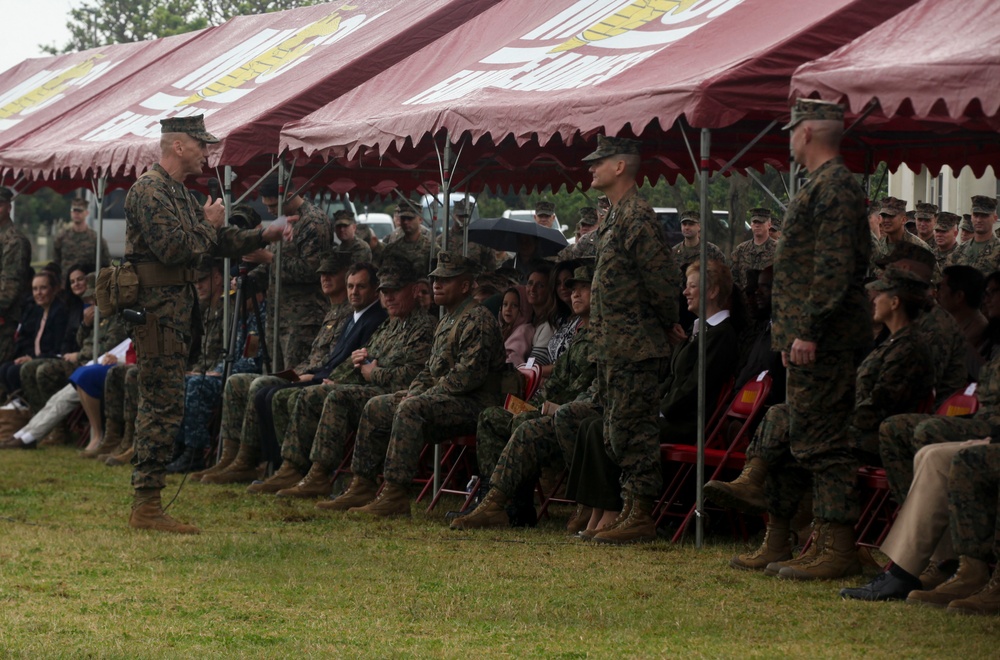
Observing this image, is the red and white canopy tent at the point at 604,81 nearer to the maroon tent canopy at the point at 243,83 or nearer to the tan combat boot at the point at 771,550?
the tan combat boot at the point at 771,550

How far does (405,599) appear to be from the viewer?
648 centimetres

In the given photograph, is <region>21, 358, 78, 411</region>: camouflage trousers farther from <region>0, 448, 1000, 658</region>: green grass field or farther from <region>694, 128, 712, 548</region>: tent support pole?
<region>694, 128, 712, 548</region>: tent support pole

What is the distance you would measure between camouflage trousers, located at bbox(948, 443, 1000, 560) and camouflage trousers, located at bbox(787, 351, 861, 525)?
0.75 metres

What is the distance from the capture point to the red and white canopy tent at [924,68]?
6004 mm

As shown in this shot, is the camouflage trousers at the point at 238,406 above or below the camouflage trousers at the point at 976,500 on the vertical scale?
below

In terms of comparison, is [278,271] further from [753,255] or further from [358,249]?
[753,255]

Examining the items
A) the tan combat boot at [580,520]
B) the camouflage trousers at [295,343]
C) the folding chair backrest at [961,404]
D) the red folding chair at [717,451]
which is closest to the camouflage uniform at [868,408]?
the folding chair backrest at [961,404]

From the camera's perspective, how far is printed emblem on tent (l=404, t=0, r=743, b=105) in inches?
336

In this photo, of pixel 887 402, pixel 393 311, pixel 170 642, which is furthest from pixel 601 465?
pixel 170 642

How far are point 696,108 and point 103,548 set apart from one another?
12.5 feet

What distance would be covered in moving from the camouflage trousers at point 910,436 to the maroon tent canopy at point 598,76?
1.74 meters

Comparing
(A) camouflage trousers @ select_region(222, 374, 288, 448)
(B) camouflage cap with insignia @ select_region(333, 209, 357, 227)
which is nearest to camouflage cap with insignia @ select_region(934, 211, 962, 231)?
(B) camouflage cap with insignia @ select_region(333, 209, 357, 227)

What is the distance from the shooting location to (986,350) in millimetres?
7871

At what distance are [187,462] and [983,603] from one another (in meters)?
7.28
